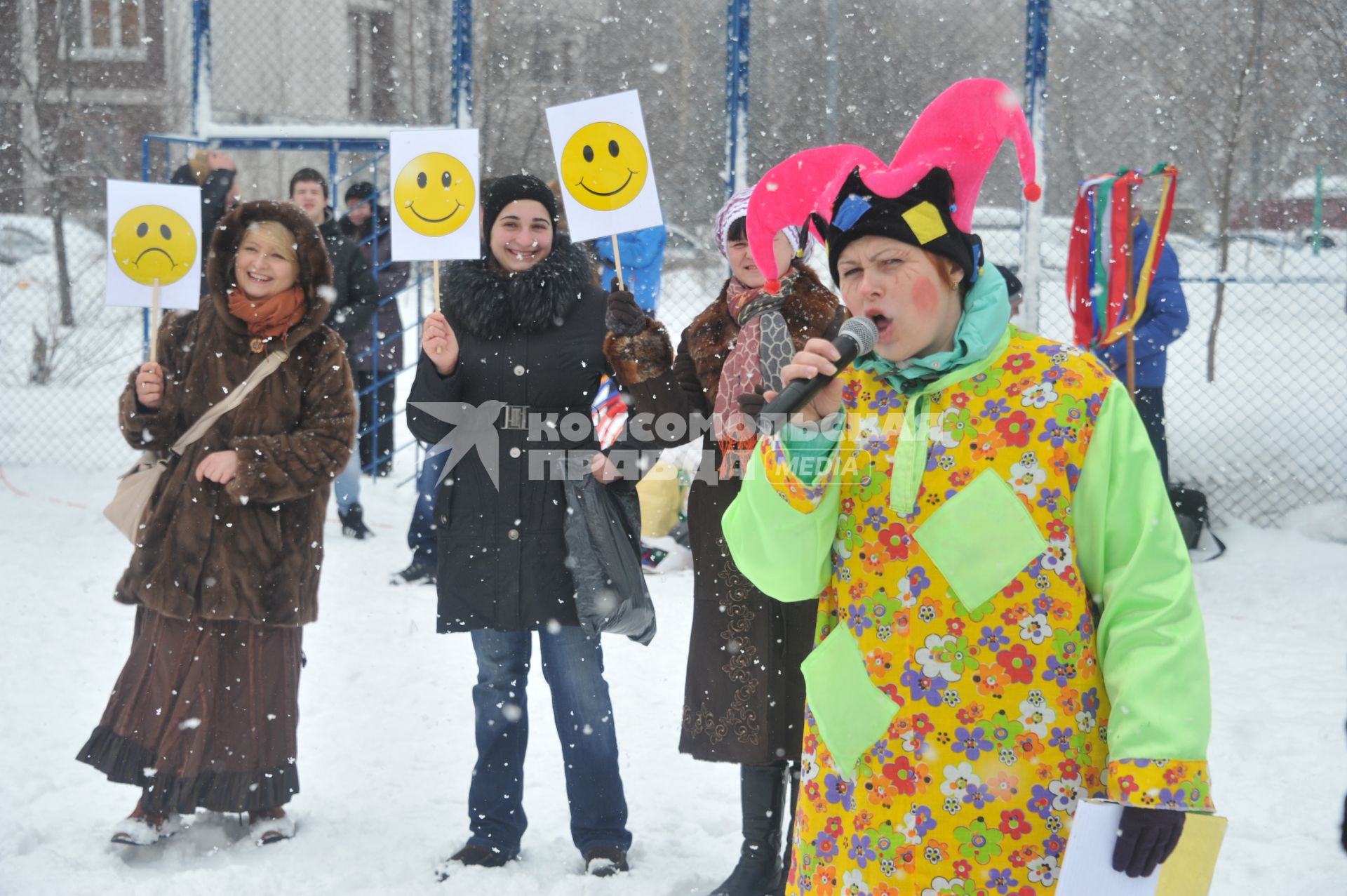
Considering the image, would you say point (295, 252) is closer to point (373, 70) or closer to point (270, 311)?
point (270, 311)

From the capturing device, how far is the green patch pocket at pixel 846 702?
195 centimetres

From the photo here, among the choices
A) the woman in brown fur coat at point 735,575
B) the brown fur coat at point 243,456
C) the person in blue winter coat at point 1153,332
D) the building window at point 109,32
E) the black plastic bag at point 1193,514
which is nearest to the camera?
the woman in brown fur coat at point 735,575

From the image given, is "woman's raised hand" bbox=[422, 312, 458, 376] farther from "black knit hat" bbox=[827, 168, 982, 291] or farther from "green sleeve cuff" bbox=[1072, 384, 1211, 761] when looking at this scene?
"green sleeve cuff" bbox=[1072, 384, 1211, 761]

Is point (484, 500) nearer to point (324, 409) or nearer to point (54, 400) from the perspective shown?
point (324, 409)

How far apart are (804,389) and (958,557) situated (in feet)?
1.30

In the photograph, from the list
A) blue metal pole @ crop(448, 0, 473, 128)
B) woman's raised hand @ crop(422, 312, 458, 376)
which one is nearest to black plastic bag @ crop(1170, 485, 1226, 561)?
blue metal pole @ crop(448, 0, 473, 128)

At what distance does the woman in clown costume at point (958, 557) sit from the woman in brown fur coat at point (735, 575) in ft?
3.95

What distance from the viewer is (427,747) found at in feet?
15.3

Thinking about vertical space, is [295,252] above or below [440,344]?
above

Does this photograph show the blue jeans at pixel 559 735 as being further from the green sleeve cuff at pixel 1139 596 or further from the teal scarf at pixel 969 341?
the green sleeve cuff at pixel 1139 596

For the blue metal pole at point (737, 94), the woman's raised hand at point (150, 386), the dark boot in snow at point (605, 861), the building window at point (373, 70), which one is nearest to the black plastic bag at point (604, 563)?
the dark boot in snow at point (605, 861)

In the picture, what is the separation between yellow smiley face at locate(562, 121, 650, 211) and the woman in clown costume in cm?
183

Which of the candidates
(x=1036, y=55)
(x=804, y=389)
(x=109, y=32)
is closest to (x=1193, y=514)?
(x=1036, y=55)

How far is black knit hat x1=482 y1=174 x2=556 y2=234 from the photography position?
3.61 meters
